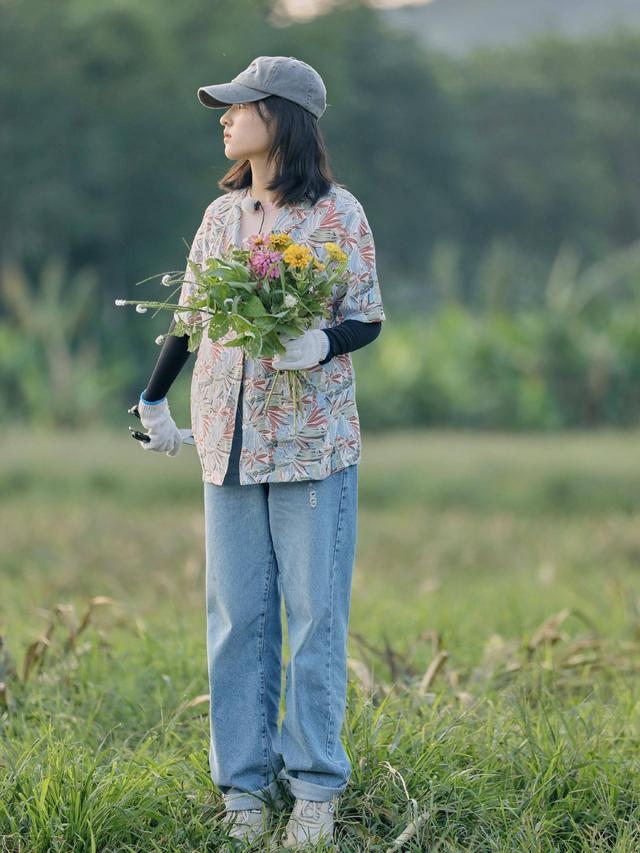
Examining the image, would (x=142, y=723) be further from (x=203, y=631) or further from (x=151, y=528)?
(x=151, y=528)

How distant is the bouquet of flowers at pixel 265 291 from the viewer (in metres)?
2.70

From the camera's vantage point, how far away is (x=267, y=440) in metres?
2.90

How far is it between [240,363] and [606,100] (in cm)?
4839

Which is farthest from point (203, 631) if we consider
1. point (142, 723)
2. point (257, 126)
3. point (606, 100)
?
point (606, 100)

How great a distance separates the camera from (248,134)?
9.57 feet

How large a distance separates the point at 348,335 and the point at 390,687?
1.33 meters

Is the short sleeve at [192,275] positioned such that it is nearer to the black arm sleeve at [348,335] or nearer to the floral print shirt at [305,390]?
the floral print shirt at [305,390]

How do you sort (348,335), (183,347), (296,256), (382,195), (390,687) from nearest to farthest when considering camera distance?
1. (296,256)
2. (348,335)
3. (183,347)
4. (390,687)
5. (382,195)

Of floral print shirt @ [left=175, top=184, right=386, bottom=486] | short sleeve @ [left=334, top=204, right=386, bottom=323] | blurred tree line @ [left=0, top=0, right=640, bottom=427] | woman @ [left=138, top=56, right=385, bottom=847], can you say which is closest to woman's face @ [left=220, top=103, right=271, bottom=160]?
woman @ [left=138, top=56, right=385, bottom=847]

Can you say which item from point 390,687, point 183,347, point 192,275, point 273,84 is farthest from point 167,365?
point 390,687

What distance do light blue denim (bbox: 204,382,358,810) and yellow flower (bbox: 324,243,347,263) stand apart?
433 millimetres

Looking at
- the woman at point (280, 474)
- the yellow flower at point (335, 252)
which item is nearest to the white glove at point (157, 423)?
the woman at point (280, 474)

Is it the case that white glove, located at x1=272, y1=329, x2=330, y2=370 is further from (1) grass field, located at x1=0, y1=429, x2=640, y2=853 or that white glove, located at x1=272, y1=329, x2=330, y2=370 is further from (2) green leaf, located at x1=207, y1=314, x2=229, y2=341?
(1) grass field, located at x1=0, y1=429, x2=640, y2=853

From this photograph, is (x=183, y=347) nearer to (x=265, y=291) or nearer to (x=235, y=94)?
(x=265, y=291)
